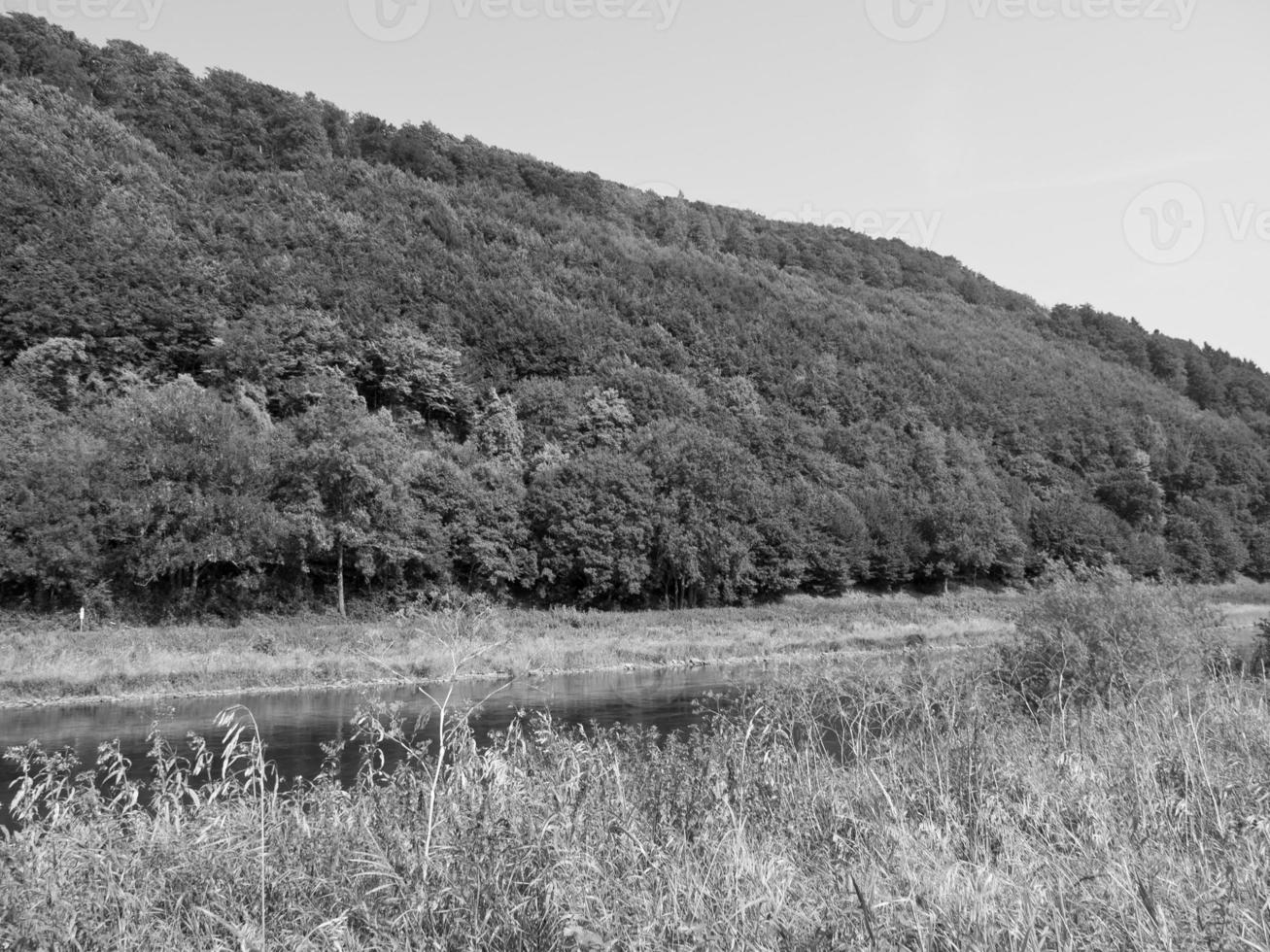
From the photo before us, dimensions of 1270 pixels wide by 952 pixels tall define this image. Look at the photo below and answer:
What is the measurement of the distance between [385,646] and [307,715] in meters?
10.3

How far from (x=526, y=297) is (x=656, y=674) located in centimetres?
5381

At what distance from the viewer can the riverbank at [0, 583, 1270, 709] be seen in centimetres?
2692

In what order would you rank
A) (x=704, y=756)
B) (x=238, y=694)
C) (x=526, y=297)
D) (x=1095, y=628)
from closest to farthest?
(x=704, y=756) → (x=1095, y=628) → (x=238, y=694) → (x=526, y=297)

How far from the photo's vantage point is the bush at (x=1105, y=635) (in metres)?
15.1

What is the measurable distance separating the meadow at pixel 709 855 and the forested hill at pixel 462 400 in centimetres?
2407

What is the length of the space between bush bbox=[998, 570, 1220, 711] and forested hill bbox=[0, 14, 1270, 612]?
423 inches

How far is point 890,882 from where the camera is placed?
403 cm

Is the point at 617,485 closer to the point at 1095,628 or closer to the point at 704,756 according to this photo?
the point at 1095,628

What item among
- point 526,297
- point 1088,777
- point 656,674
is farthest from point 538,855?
point 526,297

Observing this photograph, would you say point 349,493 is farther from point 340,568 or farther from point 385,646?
point 385,646

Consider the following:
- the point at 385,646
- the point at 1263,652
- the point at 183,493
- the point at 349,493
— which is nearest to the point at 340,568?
the point at 349,493

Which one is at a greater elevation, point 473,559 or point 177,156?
point 177,156

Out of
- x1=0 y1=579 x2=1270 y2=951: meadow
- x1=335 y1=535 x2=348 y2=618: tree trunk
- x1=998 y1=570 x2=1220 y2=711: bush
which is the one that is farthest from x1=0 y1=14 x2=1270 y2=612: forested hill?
x1=0 y1=579 x2=1270 y2=951: meadow

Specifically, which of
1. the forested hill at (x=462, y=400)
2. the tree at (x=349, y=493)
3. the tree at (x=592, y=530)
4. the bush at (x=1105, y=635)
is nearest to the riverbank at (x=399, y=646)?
the bush at (x=1105, y=635)
